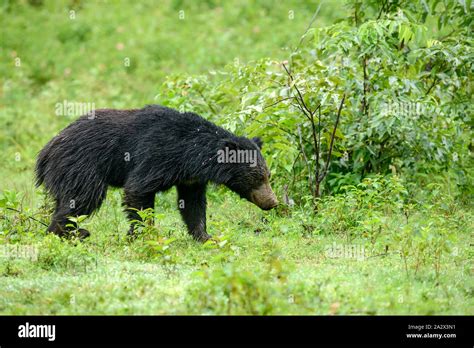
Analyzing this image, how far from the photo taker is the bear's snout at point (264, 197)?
8883mm

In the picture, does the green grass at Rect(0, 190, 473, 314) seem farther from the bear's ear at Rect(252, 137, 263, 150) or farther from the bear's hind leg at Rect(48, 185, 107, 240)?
the bear's ear at Rect(252, 137, 263, 150)

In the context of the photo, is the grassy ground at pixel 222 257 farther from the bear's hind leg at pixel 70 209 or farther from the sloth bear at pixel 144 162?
the sloth bear at pixel 144 162

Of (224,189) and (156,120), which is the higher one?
(156,120)

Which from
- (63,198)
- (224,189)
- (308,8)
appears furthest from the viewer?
(308,8)

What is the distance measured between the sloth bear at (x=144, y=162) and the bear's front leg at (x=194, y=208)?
0.01 metres

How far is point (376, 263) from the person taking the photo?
24.2ft

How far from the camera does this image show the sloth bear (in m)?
8.54

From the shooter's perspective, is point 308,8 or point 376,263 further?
point 308,8

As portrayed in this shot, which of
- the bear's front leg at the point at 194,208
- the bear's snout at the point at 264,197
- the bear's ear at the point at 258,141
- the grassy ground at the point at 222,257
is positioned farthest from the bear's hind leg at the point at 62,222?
the bear's ear at the point at 258,141

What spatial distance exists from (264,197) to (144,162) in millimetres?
1426

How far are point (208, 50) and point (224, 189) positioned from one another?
821 centimetres

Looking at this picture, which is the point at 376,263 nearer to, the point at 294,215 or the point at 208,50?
the point at 294,215
